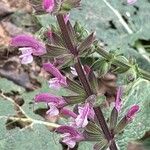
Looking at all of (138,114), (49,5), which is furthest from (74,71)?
(138,114)

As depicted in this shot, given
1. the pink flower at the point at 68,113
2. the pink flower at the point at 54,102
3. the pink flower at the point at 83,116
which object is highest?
the pink flower at the point at 83,116

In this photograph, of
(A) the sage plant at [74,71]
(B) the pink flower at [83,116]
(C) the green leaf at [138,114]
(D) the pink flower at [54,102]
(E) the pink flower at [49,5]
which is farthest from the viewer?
(C) the green leaf at [138,114]

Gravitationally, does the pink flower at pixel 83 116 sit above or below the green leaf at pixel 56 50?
below

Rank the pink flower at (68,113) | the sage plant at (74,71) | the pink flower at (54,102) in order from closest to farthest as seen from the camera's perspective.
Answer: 1. the sage plant at (74,71)
2. the pink flower at (54,102)
3. the pink flower at (68,113)

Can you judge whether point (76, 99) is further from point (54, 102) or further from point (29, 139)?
point (29, 139)

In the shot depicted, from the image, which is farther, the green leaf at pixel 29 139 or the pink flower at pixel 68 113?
the green leaf at pixel 29 139

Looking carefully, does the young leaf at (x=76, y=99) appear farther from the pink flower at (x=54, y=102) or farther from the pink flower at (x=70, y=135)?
the pink flower at (x=70, y=135)

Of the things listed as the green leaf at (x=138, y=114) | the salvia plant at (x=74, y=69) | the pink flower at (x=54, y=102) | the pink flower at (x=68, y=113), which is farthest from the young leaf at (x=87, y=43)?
the green leaf at (x=138, y=114)
